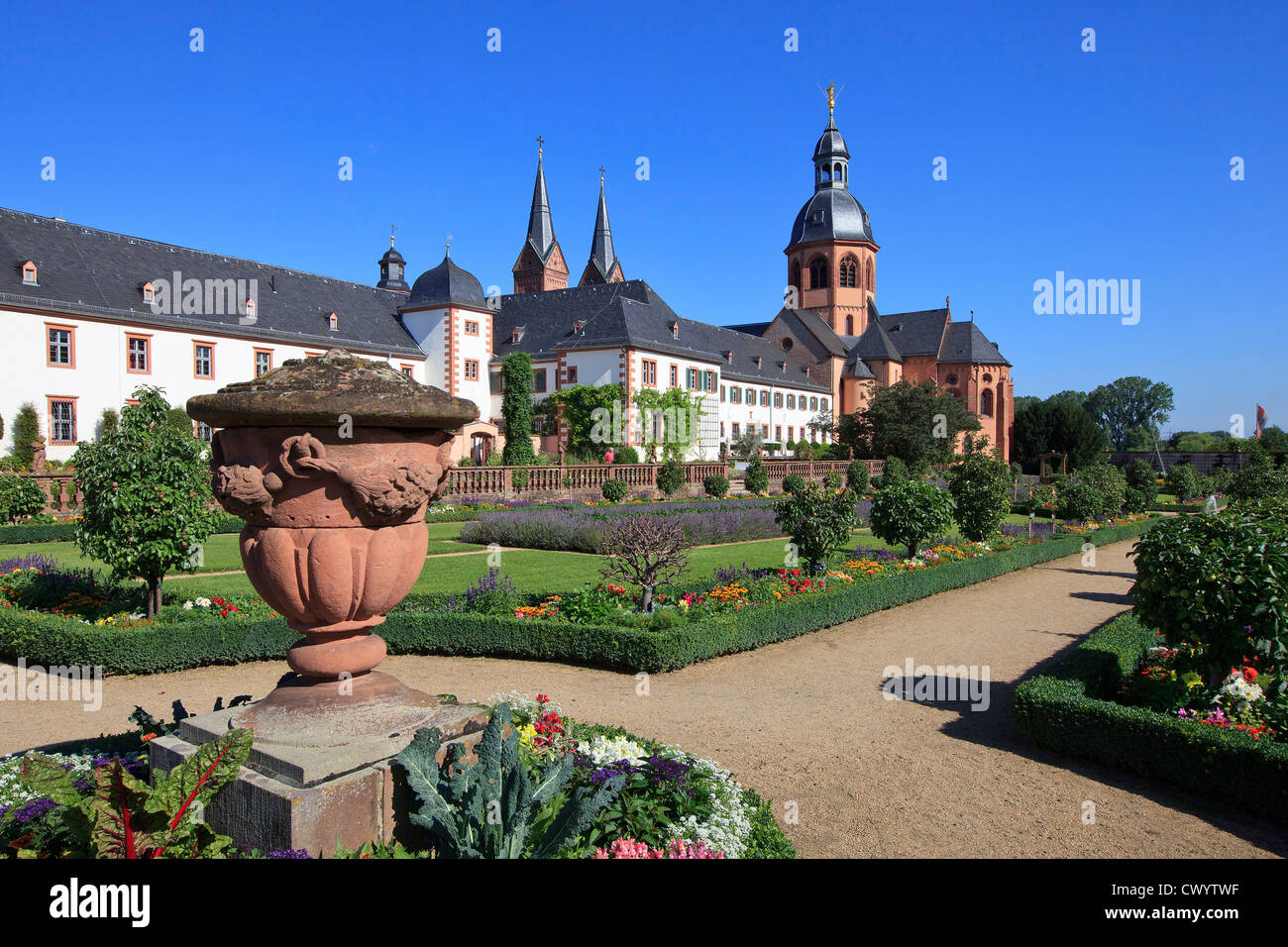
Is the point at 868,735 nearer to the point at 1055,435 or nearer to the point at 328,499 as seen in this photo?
the point at 328,499

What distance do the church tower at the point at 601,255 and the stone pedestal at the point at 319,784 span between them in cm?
6832

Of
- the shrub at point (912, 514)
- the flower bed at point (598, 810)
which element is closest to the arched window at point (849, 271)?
the shrub at point (912, 514)

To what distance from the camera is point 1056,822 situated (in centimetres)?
505

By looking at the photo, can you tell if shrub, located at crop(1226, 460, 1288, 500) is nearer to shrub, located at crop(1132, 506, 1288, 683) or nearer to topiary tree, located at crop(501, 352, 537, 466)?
shrub, located at crop(1132, 506, 1288, 683)

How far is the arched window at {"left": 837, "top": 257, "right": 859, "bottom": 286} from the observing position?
2726 inches

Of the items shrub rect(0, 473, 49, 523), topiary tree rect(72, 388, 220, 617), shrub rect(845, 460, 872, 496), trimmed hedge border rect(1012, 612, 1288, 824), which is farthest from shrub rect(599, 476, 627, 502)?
trimmed hedge border rect(1012, 612, 1288, 824)

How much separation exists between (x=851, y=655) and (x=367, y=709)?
6.79m

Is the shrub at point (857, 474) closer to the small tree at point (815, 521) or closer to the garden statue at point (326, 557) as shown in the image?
the small tree at point (815, 521)

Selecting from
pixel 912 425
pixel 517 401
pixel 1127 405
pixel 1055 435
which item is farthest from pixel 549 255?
pixel 1127 405

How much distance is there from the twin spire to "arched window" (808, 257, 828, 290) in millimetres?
16525

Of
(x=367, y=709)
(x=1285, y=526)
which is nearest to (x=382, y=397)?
(x=367, y=709)

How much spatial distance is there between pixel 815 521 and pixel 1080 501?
14986 mm

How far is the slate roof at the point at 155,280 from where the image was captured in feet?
96.2

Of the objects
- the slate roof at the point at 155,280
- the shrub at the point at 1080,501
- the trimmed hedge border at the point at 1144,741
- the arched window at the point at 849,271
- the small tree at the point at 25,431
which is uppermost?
the arched window at the point at 849,271
